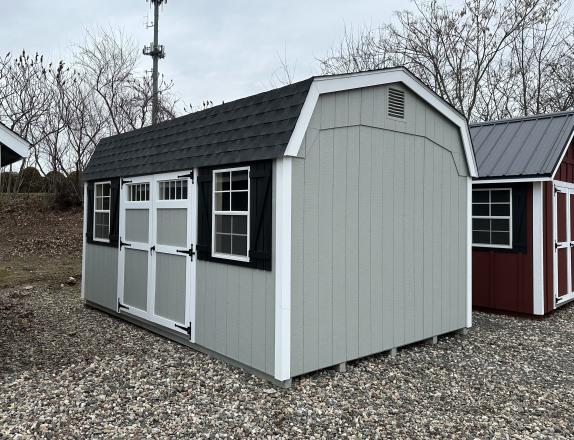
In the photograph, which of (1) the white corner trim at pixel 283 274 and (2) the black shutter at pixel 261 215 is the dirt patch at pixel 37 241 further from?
(1) the white corner trim at pixel 283 274

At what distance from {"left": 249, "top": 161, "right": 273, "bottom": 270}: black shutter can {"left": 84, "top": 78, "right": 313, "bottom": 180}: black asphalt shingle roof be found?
14cm

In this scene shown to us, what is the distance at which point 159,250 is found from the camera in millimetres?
5535

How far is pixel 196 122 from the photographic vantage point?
5340 millimetres

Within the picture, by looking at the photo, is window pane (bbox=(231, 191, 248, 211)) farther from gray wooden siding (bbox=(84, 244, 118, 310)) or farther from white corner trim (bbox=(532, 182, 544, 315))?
A: white corner trim (bbox=(532, 182, 544, 315))

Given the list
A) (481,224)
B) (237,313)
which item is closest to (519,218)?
(481,224)

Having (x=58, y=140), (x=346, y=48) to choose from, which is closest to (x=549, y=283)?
(x=346, y=48)

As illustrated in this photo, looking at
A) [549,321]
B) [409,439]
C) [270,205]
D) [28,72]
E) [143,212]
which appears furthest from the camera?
[28,72]

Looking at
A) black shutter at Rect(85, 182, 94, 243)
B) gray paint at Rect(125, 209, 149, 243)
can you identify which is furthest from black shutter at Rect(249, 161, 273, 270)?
black shutter at Rect(85, 182, 94, 243)

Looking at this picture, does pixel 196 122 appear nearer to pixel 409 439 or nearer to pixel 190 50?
pixel 409 439

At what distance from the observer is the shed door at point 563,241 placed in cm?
696

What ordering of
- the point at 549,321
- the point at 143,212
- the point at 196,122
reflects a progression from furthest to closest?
the point at 549,321 < the point at 143,212 < the point at 196,122

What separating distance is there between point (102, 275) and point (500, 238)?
5.83 m

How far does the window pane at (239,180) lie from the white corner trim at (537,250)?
443 cm

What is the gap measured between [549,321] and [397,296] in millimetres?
3132
